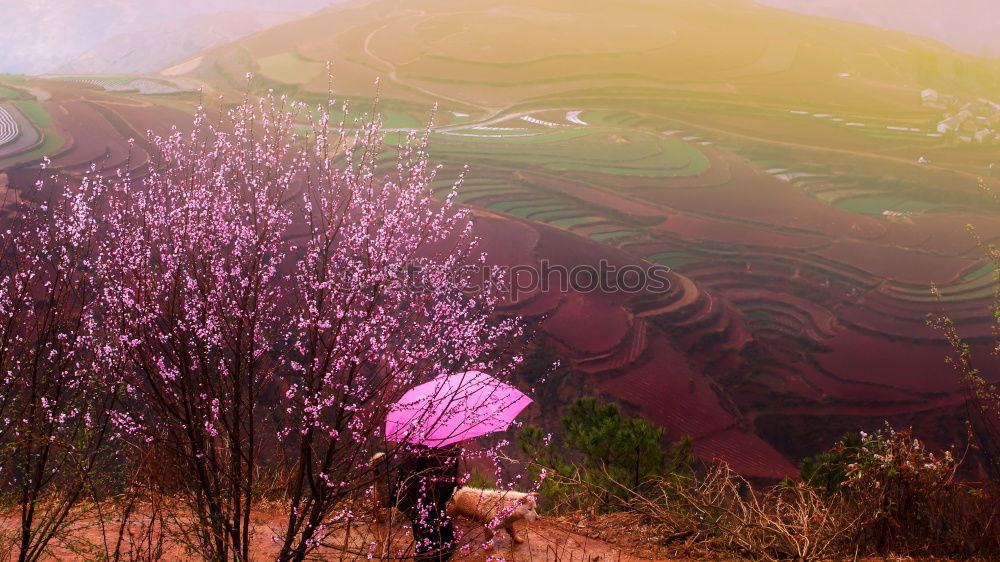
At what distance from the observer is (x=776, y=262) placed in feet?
28.8

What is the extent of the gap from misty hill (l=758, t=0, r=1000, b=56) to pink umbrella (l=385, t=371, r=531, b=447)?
13.9 meters

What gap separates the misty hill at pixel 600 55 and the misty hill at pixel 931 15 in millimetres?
752

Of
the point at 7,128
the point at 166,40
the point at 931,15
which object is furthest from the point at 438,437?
the point at 166,40

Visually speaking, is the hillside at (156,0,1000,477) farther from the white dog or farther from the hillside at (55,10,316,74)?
the hillside at (55,10,316,74)

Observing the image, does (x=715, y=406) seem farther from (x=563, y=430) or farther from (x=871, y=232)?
(x=871, y=232)

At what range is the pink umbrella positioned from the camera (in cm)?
392

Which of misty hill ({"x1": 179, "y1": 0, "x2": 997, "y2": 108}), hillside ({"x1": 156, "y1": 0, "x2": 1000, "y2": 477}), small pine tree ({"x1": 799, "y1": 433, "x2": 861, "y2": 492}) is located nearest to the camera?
small pine tree ({"x1": 799, "y1": 433, "x2": 861, "y2": 492})

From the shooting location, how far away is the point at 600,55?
494 inches

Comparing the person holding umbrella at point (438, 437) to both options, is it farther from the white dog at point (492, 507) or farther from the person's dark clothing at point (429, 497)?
the white dog at point (492, 507)

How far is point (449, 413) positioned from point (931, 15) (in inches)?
623

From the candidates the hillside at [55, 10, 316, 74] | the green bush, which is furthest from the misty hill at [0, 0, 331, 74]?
the green bush

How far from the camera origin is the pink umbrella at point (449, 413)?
392cm

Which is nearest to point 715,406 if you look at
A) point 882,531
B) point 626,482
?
point 626,482

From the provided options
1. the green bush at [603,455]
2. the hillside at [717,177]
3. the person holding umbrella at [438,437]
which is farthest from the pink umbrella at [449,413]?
the hillside at [717,177]
